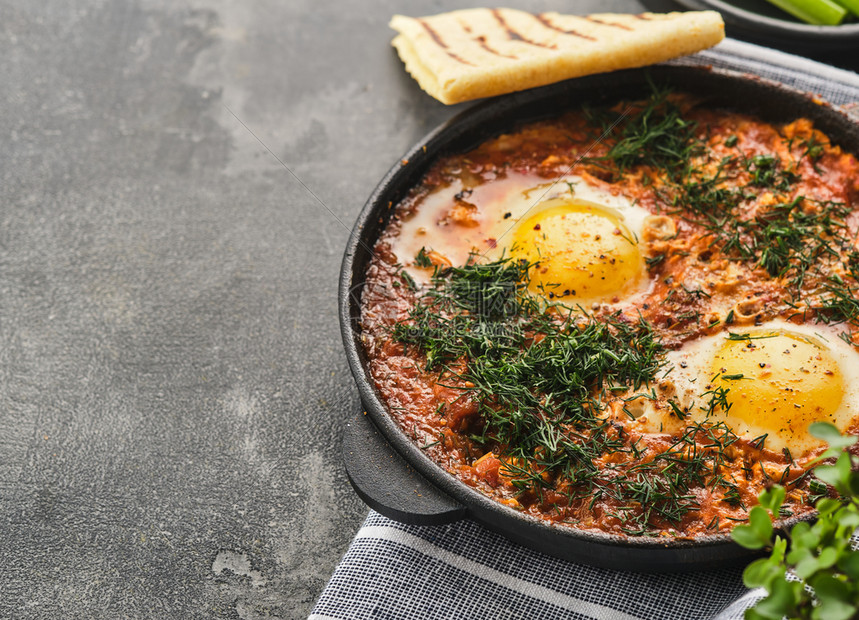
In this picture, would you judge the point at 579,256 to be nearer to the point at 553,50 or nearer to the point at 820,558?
the point at 553,50

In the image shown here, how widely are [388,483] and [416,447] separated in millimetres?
168

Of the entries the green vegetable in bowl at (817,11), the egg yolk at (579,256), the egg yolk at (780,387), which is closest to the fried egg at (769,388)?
the egg yolk at (780,387)

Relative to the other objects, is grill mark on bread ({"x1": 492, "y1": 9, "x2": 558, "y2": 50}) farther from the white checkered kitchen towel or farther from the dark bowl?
the white checkered kitchen towel

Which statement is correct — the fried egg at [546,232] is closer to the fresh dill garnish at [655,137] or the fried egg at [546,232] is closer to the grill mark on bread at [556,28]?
the fresh dill garnish at [655,137]

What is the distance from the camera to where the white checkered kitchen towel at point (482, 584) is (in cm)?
276

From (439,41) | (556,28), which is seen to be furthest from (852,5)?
(439,41)

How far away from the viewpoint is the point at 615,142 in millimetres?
3705

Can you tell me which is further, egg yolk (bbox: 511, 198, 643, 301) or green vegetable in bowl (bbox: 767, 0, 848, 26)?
green vegetable in bowl (bbox: 767, 0, 848, 26)

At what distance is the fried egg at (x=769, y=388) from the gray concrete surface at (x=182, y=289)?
59.7 inches

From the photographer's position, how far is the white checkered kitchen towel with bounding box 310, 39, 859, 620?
2.76m

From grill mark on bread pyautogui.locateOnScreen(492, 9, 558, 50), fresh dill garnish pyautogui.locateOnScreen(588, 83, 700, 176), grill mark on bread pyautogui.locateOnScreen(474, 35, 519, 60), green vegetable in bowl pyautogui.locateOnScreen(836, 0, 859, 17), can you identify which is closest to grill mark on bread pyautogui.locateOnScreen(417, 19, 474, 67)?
grill mark on bread pyautogui.locateOnScreen(474, 35, 519, 60)

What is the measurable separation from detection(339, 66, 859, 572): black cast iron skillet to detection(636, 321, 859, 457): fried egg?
0.50m

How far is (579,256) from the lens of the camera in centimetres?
325

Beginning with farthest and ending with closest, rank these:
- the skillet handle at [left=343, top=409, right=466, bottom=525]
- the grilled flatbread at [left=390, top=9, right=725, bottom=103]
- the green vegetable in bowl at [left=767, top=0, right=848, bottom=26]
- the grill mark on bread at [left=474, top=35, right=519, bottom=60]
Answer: the green vegetable in bowl at [left=767, top=0, right=848, bottom=26], the grill mark on bread at [left=474, top=35, right=519, bottom=60], the grilled flatbread at [left=390, top=9, right=725, bottom=103], the skillet handle at [left=343, top=409, right=466, bottom=525]
